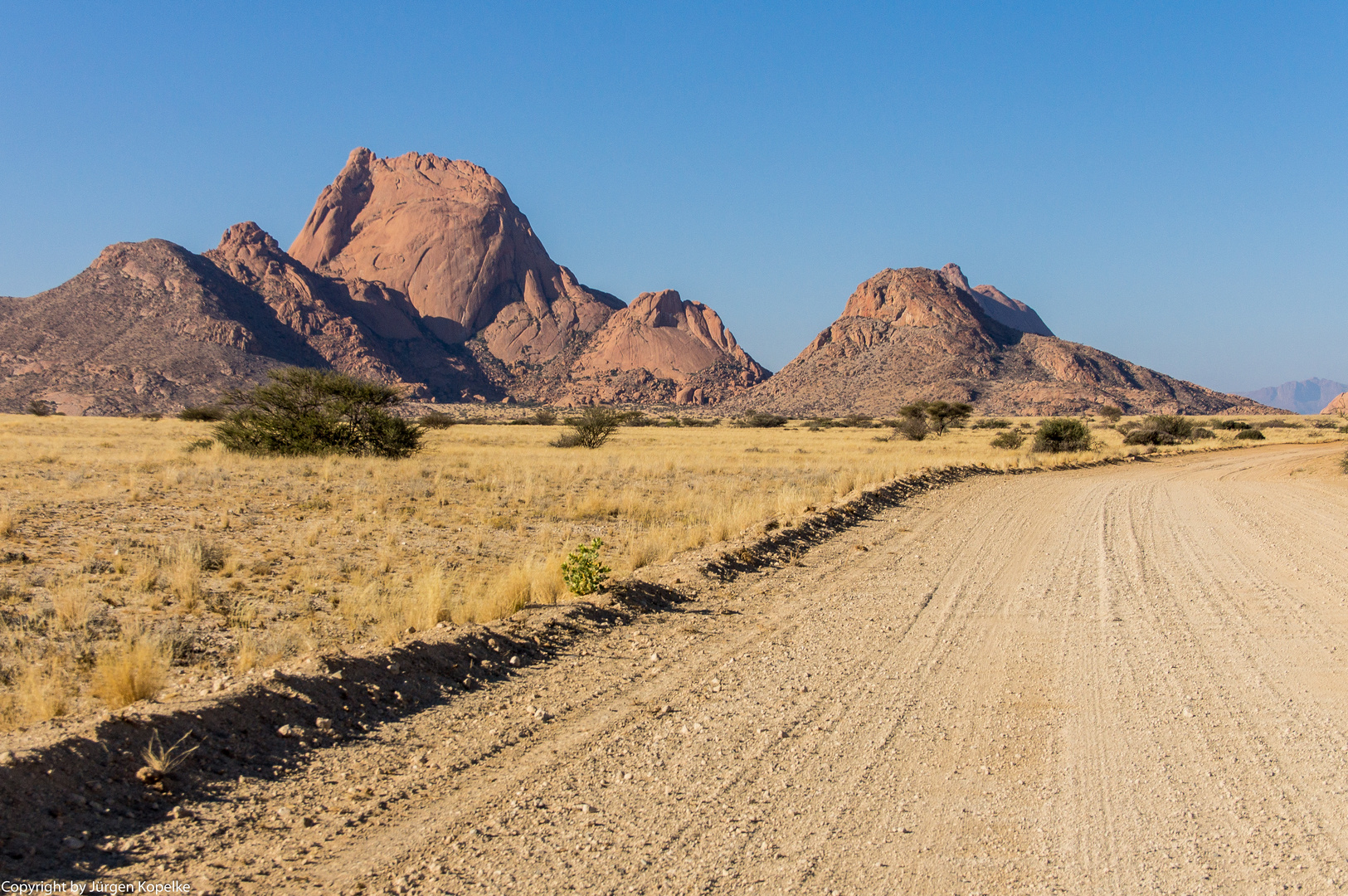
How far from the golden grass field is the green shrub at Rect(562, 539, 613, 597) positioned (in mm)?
197

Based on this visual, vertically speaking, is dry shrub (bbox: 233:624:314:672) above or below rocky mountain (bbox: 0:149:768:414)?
below

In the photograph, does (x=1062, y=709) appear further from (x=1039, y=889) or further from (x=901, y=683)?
(x=1039, y=889)

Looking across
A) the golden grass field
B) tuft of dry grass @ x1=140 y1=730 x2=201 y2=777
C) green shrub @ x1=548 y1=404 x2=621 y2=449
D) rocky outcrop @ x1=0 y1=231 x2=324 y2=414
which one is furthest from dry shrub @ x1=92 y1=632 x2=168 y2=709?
rocky outcrop @ x1=0 y1=231 x2=324 y2=414

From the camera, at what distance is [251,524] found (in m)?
13.0

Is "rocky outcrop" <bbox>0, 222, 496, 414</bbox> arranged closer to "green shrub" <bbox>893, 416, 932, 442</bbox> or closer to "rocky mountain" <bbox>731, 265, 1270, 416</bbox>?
"green shrub" <bbox>893, 416, 932, 442</bbox>

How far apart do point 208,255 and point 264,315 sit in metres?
31.3

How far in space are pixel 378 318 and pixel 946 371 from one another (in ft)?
366

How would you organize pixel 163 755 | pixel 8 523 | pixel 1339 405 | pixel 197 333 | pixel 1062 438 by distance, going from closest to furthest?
pixel 163 755 → pixel 8 523 → pixel 1062 438 → pixel 197 333 → pixel 1339 405

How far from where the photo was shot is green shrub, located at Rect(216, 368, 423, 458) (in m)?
25.5

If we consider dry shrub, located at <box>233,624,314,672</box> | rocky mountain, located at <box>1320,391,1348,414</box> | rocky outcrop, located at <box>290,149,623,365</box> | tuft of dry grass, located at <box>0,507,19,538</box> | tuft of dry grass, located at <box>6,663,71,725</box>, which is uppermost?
rocky outcrop, located at <box>290,149,623,365</box>

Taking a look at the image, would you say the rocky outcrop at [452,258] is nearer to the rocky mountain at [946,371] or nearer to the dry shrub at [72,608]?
the rocky mountain at [946,371]

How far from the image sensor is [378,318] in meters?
159

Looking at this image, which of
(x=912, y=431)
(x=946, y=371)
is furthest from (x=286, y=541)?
(x=946, y=371)

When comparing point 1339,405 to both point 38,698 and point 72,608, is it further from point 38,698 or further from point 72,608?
point 38,698
